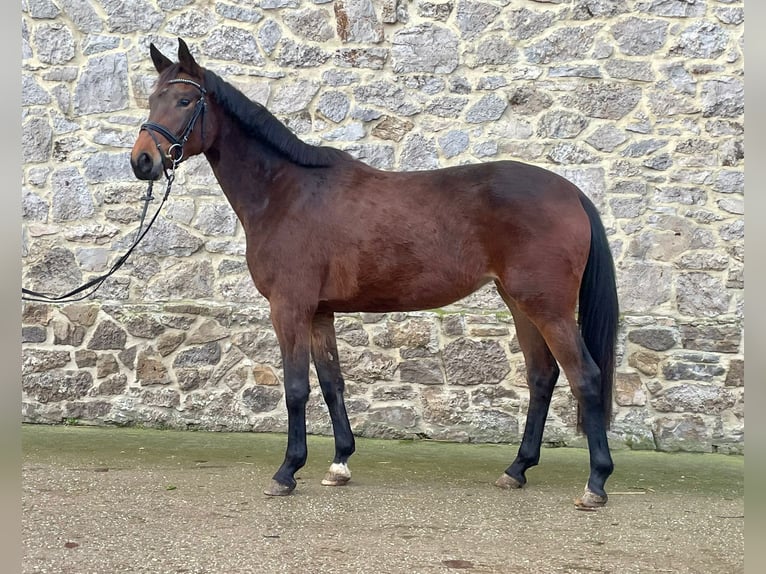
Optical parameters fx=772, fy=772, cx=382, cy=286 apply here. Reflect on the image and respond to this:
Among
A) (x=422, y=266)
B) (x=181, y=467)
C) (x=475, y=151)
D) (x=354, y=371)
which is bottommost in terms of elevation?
(x=181, y=467)

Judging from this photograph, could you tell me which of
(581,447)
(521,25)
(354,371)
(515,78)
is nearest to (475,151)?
(515,78)

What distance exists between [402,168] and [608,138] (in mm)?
1440

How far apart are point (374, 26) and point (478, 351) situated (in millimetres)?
2400

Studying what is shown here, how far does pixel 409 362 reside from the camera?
17.3ft

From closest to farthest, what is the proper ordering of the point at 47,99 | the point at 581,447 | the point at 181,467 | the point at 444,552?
1. the point at 444,552
2. the point at 181,467
3. the point at 581,447
4. the point at 47,99

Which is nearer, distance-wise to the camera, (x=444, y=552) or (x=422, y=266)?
(x=444, y=552)

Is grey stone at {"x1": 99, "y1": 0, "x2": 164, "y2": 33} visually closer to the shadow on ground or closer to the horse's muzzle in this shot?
the horse's muzzle

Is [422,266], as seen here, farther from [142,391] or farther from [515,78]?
[142,391]

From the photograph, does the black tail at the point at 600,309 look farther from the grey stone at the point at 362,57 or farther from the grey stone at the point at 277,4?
the grey stone at the point at 277,4

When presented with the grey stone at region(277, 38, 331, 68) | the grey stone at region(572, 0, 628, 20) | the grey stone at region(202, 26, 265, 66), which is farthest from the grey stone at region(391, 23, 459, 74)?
the grey stone at region(202, 26, 265, 66)

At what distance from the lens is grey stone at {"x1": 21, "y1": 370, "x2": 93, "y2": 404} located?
5461mm

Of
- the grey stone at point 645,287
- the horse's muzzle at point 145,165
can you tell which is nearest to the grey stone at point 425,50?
the grey stone at point 645,287

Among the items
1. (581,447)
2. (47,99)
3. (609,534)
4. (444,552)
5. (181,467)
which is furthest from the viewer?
(47,99)

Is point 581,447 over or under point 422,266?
under
